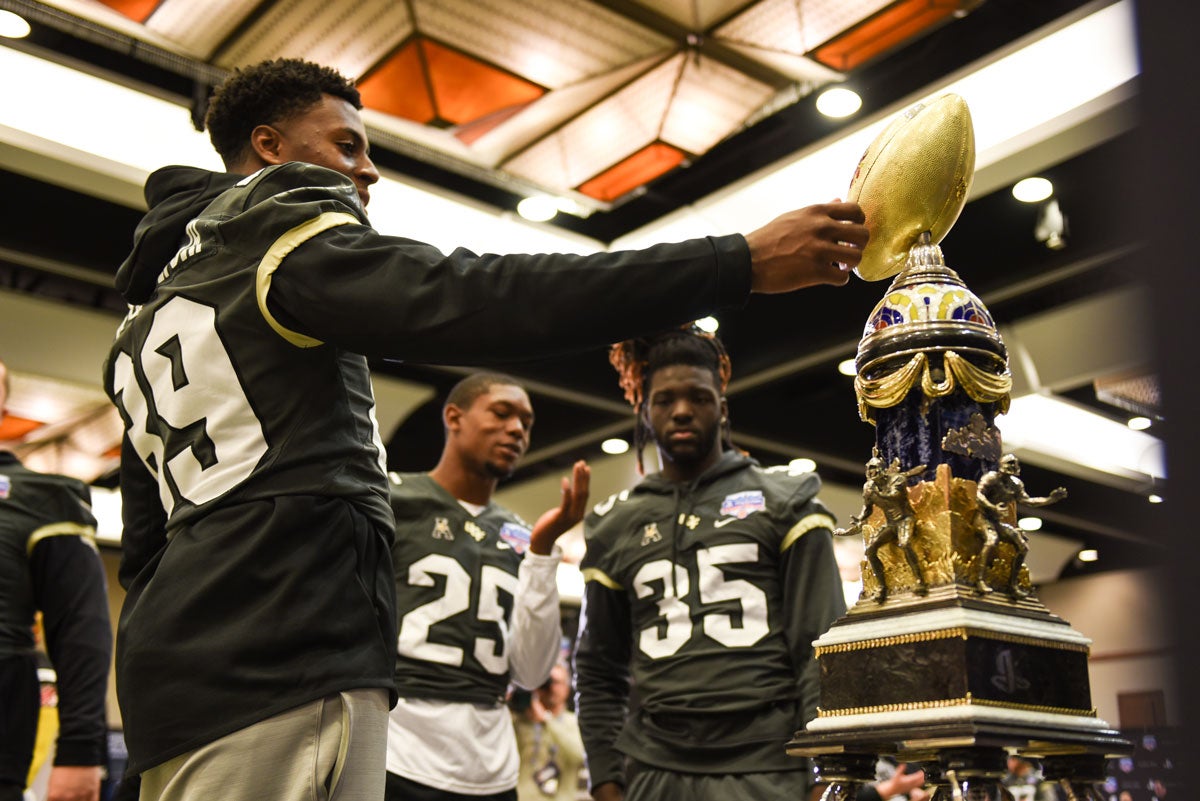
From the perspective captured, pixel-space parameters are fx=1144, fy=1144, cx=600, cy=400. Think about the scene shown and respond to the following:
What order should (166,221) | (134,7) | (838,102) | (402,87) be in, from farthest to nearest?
(838,102) < (402,87) < (134,7) < (166,221)

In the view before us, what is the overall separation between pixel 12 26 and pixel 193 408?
11.8ft

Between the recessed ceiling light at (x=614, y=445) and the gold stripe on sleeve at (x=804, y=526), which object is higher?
the recessed ceiling light at (x=614, y=445)

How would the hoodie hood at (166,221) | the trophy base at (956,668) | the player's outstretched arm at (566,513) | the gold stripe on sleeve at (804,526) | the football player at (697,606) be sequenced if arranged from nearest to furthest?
the trophy base at (956,668) < the hoodie hood at (166,221) < the football player at (697,606) < the gold stripe on sleeve at (804,526) < the player's outstretched arm at (566,513)

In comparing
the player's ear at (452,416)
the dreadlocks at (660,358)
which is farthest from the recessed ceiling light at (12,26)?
the dreadlocks at (660,358)

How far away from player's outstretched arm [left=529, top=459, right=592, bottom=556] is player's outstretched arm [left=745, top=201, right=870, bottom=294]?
48.3 inches

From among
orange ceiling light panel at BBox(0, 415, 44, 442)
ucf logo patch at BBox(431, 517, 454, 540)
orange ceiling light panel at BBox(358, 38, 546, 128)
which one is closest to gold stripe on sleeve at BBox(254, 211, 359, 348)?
ucf logo patch at BBox(431, 517, 454, 540)

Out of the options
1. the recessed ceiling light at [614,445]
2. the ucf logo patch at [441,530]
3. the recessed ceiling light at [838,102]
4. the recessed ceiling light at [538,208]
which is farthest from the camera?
the recessed ceiling light at [614,445]

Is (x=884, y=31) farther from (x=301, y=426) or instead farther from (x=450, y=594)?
(x=301, y=426)

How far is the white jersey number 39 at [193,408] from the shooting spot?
46.3 inches

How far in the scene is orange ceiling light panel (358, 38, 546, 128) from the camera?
161 inches

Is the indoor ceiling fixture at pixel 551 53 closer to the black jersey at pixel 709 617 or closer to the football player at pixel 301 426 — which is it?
the black jersey at pixel 709 617

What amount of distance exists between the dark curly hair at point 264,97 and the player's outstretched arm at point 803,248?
69cm

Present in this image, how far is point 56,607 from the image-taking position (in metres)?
2.76

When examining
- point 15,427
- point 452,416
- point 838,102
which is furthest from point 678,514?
point 15,427
